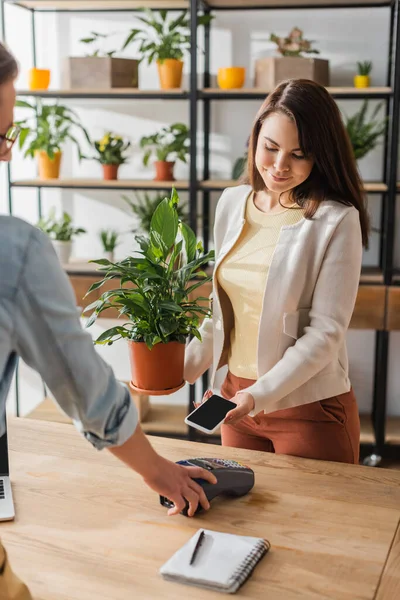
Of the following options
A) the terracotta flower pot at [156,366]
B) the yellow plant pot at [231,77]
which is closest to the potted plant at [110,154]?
the yellow plant pot at [231,77]

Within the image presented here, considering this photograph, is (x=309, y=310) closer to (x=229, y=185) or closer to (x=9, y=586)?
(x=9, y=586)

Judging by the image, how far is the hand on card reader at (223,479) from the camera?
1427 mm

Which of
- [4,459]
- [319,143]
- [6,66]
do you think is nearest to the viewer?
[6,66]

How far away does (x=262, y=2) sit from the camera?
3.39 metres

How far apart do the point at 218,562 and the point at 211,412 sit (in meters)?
0.43

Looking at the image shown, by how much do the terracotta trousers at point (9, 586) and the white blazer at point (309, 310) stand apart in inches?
33.1

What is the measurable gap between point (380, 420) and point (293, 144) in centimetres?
206

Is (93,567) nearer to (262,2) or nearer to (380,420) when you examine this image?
(380,420)

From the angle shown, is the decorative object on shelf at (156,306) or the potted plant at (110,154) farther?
the potted plant at (110,154)

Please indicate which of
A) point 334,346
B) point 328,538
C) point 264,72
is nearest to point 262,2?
point 264,72

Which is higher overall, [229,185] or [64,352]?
[229,185]

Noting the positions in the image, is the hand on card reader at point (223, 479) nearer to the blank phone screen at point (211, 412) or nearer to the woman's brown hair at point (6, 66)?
the blank phone screen at point (211, 412)

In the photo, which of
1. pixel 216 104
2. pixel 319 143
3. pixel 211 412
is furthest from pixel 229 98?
pixel 211 412

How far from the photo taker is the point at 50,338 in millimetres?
893
